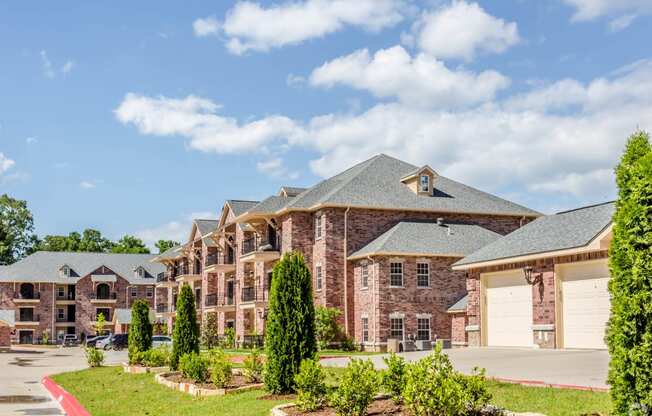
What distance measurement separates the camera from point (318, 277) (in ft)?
146

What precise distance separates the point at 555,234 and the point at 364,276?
16.0 metres

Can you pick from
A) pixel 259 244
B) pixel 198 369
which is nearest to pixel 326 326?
pixel 259 244

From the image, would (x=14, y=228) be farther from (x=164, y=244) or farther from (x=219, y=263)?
(x=219, y=263)

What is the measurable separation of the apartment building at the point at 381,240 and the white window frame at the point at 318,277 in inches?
2.2

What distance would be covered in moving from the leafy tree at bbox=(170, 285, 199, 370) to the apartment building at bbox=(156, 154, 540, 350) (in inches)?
589

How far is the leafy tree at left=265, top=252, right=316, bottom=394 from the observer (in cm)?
1638

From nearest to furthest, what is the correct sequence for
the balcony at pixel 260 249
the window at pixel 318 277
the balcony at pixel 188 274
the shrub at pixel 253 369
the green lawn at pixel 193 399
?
the green lawn at pixel 193 399 < the shrub at pixel 253 369 < the window at pixel 318 277 < the balcony at pixel 260 249 < the balcony at pixel 188 274

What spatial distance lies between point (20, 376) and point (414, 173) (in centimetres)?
2383

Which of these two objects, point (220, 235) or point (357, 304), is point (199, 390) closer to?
point (357, 304)

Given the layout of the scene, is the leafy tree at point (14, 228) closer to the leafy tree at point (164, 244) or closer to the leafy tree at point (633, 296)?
the leafy tree at point (164, 244)

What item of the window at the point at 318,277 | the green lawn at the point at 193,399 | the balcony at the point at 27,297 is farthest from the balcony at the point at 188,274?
the green lawn at the point at 193,399

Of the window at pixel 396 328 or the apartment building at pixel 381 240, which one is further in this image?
the apartment building at pixel 381 240

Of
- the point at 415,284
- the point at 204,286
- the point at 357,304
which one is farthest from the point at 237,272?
the point at 415,284

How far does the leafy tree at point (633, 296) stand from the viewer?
29.1 feet
